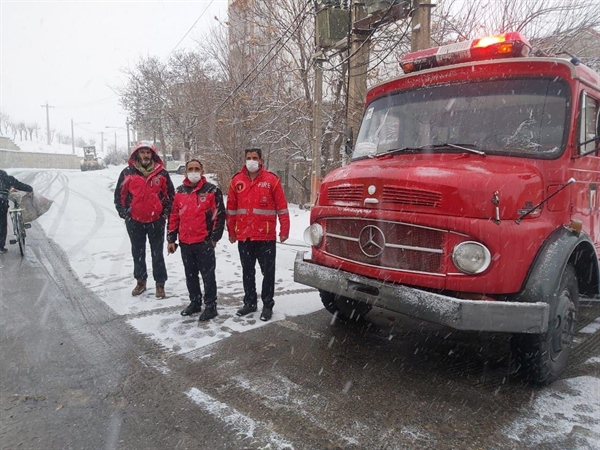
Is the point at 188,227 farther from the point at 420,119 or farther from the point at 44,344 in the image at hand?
the point at 420,119

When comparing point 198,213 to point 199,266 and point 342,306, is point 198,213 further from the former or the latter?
point 342,306

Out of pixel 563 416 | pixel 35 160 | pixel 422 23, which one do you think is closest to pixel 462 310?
pixel 563 416

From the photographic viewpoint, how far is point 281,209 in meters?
4.77

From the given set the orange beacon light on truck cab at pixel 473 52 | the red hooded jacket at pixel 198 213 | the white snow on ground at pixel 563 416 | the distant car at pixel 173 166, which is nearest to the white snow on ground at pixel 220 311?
the white snow on ground at pixel 563 416

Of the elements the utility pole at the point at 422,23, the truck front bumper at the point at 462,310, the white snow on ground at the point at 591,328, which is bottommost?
the white snow on ground at the point at 591,328

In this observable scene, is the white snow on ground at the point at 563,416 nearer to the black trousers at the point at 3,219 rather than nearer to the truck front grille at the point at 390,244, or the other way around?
the truck front grille at the point at 390,244

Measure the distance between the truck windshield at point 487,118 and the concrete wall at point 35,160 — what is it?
51727mm

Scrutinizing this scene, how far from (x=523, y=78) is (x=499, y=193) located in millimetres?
1242

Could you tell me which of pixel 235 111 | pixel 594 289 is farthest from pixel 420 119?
pixel 235 111

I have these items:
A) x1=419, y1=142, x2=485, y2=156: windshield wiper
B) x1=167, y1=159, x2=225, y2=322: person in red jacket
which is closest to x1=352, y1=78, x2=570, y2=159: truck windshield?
x1=419, y1=142, x2=485, y2=156: windshield wiper

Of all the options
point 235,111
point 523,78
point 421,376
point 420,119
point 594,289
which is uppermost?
point 235,111

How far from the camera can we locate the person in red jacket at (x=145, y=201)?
207 inches

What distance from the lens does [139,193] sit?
526cm

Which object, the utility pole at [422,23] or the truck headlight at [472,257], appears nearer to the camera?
the truck headlight at [472,257]
